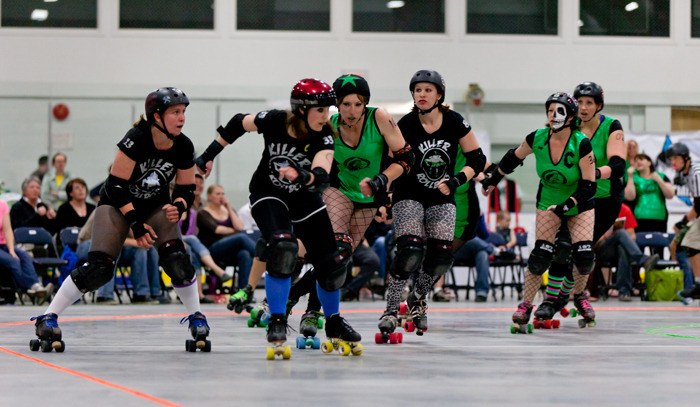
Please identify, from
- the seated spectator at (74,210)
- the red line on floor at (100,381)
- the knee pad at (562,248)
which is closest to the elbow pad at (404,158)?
the knee pad at (562,248)

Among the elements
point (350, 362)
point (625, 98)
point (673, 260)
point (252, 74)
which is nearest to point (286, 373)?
point (350, 362)

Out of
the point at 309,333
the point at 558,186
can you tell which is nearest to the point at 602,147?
the point at 558,186

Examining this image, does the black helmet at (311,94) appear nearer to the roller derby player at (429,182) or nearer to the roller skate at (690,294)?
the roller derby player at (429,182)

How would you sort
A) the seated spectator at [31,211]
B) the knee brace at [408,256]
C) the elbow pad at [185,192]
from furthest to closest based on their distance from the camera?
the seated spectator at [31,211], the knee brace at [408,256], the elbow pad at [185,192]

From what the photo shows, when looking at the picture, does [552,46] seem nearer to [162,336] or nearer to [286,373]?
[162,336]

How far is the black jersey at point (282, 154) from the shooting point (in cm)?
539

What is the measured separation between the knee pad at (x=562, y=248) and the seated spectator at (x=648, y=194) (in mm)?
5391

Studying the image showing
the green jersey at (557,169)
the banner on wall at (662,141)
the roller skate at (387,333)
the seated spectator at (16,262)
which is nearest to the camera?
the roller skate at (387,333)

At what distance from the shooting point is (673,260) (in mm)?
→ 12766

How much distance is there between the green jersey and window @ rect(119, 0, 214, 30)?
31.0ft

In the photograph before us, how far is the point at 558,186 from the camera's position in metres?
7.47

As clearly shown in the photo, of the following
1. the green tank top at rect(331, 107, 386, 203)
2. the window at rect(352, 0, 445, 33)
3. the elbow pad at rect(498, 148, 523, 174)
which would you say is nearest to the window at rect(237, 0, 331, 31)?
the window at rect(352, 0, 445, 33)

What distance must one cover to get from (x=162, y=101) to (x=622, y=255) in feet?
24.6

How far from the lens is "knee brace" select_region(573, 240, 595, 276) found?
756cm
